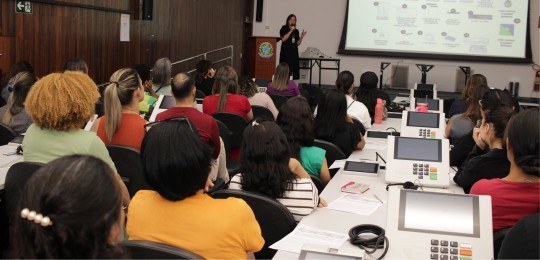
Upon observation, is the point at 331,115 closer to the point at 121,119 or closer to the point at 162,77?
the point at 121,119

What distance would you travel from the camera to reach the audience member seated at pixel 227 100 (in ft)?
16.6

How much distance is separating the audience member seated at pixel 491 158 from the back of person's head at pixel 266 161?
1.02 m

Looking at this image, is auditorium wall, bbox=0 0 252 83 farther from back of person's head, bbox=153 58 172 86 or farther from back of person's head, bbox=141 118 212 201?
back of person's head, bbox=141 118 212 201

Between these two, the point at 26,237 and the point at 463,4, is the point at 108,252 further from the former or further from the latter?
the point at 463,4

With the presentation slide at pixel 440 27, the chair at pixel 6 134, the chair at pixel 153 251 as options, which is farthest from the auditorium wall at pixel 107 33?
the chair at pixel 153 251

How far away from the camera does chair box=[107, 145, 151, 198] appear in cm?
294

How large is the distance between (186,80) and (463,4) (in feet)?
31.5

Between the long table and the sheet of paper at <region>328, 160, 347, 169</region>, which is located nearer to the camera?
the long table

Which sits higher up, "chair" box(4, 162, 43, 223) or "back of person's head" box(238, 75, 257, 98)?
"back of person's head" box(238, 75, 257, 98)

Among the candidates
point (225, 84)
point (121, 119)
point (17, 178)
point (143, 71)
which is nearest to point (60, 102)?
point (17, 178)

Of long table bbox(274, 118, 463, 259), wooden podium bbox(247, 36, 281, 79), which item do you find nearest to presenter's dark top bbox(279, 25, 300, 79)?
wooden podium bbox(247, 36, 281, 79)

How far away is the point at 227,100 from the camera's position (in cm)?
507

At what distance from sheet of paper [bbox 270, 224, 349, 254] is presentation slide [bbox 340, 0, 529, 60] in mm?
10510

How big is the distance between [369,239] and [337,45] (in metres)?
11.0
